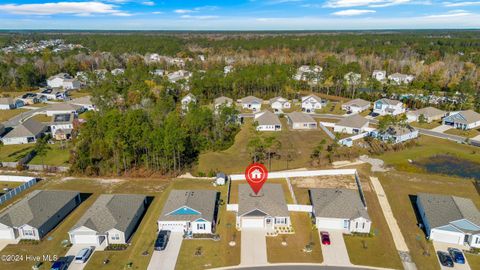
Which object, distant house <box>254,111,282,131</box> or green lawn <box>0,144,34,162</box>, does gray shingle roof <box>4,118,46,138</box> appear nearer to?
green lawn <box>0,144,34,162</box>

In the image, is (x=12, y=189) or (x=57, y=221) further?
(x=12, y=189)

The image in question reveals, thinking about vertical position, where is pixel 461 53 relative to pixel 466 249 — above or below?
above

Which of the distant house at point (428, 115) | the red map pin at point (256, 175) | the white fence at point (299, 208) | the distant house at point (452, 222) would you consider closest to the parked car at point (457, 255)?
the distant house at point (452, 222)

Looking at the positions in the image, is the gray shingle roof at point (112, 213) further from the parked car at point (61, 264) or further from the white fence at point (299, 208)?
the white fence at point (299, 208)

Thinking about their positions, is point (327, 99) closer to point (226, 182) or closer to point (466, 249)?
point (226, 182)

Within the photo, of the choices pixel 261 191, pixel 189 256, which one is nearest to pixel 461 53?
pixel 261 191

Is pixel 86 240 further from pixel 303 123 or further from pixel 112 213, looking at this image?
pixel 303 123
